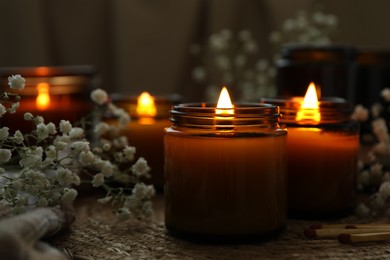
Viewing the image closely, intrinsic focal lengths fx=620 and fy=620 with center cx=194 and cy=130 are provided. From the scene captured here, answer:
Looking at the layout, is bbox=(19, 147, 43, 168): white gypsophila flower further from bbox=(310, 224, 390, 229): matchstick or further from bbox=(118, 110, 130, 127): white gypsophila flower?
bbox=(310, 224, 390, 229): matchstick

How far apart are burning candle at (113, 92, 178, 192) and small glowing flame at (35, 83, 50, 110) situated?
0.13 metres

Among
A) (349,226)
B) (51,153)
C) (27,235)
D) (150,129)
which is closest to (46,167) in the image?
(51,153)

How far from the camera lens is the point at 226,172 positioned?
30.0 inches

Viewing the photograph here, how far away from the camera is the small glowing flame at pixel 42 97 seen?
106 centimetres

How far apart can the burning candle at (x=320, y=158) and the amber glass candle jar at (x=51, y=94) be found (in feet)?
1.30

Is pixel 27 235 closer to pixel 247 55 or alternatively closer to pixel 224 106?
pixel 224 106

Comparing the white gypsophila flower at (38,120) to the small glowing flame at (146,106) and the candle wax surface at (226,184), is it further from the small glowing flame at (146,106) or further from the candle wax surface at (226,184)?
the small glowing flame at (146,106)

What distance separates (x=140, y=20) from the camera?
5.78ft

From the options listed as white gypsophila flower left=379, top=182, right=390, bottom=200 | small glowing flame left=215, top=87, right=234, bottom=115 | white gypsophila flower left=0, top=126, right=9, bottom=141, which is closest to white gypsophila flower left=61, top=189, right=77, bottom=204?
white gypsophila flower left=0, top=126, right=9, bottom=141

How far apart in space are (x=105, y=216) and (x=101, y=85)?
889 mm

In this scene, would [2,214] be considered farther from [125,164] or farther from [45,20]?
[45,20]

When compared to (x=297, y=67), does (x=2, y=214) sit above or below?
below

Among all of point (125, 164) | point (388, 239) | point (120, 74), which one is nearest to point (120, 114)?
point (125, 164)

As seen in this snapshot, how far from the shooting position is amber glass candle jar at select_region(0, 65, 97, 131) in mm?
1052
